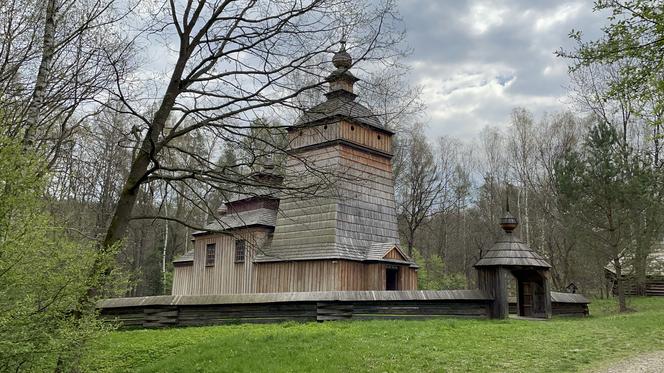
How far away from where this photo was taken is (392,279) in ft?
69.7

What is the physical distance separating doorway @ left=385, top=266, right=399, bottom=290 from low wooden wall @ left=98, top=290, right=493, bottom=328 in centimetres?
556

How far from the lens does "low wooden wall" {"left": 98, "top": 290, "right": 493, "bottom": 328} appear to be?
14.9m

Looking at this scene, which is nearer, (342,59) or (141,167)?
(342,59)

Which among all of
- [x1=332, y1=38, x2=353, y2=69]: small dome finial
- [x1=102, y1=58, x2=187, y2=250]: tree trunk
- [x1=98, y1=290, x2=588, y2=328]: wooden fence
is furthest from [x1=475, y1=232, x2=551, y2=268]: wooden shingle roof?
[x1=102, y1=58, x2=187, y2=250]: tree trunk

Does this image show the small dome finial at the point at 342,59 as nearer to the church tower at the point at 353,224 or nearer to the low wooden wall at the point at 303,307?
the low wooden wall at the point at 303,307

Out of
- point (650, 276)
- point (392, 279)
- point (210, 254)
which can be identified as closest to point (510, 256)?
point (392, 279)

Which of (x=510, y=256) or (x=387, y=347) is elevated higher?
(x=510, y=256)

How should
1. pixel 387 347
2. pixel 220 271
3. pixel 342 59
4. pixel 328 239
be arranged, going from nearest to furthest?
pixel 342 59, pixel 387 347, pixel 328 239, pixel 220 271

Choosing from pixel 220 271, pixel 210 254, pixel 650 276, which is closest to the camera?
pixel 220 271

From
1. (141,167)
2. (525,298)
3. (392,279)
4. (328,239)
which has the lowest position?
(525,298)

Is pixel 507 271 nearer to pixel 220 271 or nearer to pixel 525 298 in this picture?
pixel 525 298

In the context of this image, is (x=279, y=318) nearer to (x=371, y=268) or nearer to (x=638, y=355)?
(x=371, y=268)

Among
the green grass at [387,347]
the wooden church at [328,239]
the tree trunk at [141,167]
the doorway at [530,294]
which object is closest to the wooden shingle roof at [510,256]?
the doorway at [530,294]

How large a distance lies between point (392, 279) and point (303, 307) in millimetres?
7057
